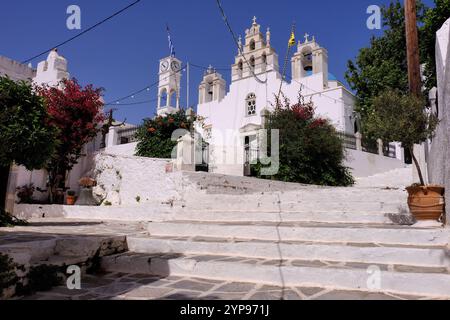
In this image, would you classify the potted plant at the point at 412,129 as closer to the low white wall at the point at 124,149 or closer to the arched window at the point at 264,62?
the low white wall at the point at 124,149

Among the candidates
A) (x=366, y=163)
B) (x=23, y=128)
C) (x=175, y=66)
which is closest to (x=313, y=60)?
(x=366, y=163)

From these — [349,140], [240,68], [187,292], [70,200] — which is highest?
[240,68]

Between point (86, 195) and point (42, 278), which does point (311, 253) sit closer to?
point (42, 278)

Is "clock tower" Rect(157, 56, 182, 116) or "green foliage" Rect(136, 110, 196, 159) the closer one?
"green foliage" Rect(136, 110, 196, 159)

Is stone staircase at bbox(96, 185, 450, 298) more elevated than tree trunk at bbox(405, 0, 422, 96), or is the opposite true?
tree trunk at bbox(405, 0, 422, 96)

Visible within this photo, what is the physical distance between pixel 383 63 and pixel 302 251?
17.4 m

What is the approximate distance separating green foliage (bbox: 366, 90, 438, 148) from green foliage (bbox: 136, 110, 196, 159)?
9.00 metres

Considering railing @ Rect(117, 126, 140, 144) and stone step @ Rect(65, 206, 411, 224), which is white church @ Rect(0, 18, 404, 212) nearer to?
railing @ Rect(117, 126, 140, 144)

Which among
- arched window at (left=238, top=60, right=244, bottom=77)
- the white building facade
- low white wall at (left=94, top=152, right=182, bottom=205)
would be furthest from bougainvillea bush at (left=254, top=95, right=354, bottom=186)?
arched window at (left=238, top=60, right=244, bottom=77)

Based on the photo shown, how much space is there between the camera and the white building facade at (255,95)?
18.2 meters

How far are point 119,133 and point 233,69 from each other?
10439 mm

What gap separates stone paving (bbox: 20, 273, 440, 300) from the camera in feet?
8.95

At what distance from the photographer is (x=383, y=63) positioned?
17.7 m

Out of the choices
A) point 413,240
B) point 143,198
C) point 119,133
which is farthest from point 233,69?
point 413,240
